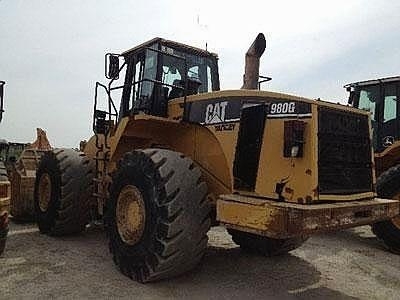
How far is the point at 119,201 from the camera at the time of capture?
5277mm

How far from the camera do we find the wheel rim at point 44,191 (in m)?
7.19

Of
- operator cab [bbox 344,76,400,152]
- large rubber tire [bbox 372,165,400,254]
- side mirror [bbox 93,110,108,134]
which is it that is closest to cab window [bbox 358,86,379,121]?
operator cab [bbox 344,76,400,152]

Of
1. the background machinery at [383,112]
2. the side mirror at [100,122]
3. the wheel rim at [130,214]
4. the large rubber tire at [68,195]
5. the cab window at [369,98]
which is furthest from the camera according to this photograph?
the cab window at [369,98]

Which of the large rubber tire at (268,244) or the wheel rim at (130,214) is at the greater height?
the wheel rim at (130,214)

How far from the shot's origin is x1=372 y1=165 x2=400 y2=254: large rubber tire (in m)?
7.09

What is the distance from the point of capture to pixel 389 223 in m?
7.20

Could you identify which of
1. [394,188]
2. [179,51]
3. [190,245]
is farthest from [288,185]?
[394,188]

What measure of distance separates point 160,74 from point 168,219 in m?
2.45

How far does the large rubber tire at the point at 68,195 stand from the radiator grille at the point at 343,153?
3.83 meters

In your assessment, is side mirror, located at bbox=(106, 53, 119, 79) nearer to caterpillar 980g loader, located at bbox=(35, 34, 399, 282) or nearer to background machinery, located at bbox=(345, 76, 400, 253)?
caterpillar 980g loader, located at bbox=(35, 34, 399, 282)

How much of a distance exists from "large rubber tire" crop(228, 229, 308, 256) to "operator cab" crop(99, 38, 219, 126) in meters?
2.09

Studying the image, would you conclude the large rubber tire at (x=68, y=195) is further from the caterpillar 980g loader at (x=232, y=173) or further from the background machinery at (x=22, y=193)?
the background machinery at (x=22, y=193)

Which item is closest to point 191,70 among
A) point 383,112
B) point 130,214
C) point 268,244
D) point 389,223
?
point 130,214

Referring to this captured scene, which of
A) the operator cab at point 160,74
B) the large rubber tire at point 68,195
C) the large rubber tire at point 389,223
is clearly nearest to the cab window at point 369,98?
the large rubber tire at point 389,223
